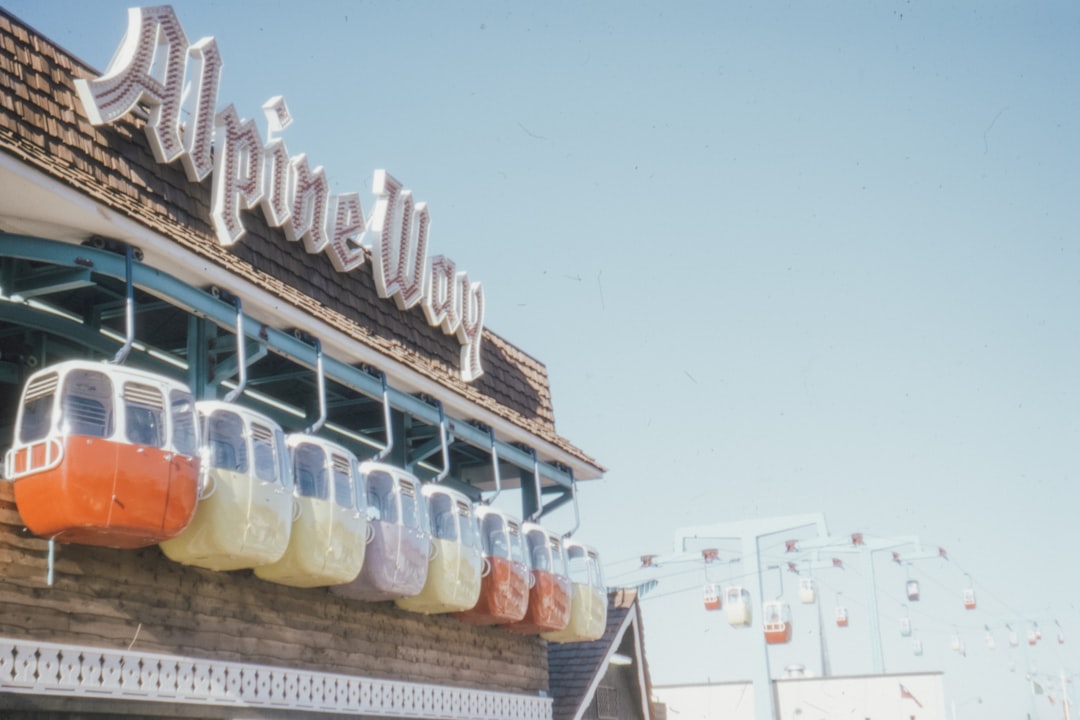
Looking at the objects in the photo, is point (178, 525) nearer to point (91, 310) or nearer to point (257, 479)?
point (257, 479)

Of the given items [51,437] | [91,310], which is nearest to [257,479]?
[51,437]

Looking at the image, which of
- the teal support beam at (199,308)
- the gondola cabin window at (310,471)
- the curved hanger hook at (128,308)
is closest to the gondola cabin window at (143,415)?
the curved hanger hook at (128,308)

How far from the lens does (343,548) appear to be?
1412 cm

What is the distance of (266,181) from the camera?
15961 millimetres

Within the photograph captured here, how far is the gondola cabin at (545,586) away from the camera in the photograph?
1878 cm

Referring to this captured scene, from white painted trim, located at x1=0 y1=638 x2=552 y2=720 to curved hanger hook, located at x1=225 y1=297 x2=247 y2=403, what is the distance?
285cm

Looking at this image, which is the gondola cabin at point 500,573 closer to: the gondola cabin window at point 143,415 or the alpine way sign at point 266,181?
the alpine way sign at point 266,181

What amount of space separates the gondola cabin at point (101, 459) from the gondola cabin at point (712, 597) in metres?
30.1

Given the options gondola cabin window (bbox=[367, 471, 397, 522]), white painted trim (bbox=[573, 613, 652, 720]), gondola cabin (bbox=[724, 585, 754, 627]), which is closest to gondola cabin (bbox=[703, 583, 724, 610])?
gondola cabin (bbox=[724, 585, 754, 627])

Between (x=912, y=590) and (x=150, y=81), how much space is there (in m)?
41.4

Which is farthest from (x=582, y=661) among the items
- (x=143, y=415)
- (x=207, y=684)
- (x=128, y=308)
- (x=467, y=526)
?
(x=128, y=308)

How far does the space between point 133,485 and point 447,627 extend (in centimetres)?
734

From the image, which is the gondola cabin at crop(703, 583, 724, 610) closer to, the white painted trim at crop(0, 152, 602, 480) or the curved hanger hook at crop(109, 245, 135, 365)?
the white painted trim at crop(0, 152, 602, 480)

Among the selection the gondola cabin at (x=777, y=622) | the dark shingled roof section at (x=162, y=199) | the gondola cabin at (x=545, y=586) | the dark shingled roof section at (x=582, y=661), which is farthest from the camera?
the gondola cabin at (x=777, y=622)
